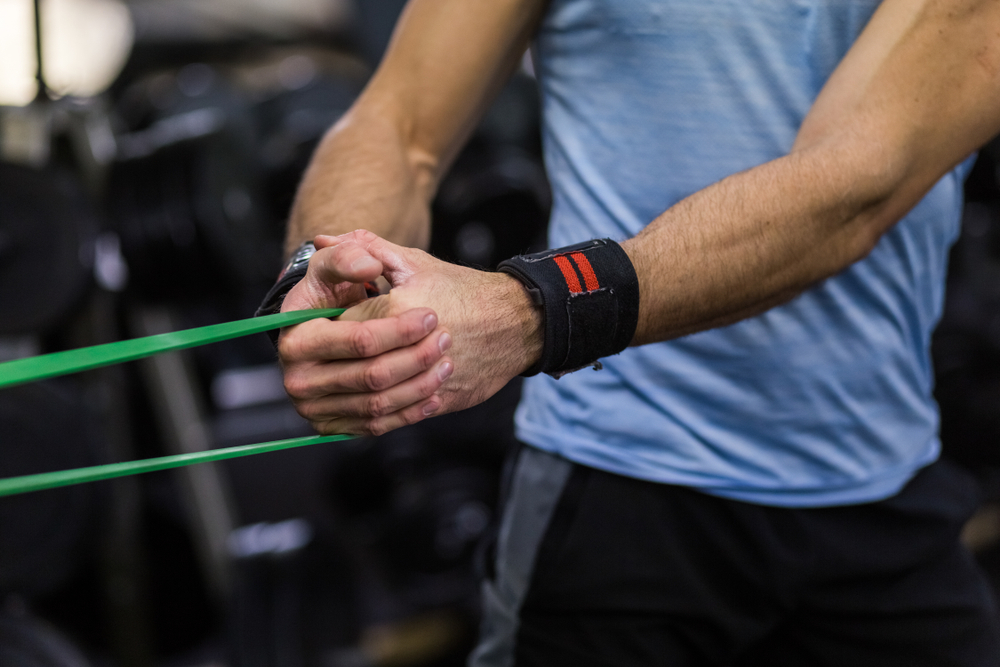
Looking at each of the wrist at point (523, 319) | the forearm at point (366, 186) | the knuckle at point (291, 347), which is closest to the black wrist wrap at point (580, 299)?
the wrist at point (523, 319)

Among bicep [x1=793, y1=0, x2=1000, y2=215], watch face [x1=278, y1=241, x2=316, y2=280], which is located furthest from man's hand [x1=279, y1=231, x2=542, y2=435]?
bicep [x1=793, y1=0, x2=1000, y2=215]

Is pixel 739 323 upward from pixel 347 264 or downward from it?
downward

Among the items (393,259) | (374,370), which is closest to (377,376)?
(374,370)

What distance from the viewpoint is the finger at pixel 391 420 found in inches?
25.5

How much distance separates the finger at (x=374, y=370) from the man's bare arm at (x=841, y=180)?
0.23 metres

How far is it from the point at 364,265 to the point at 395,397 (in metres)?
0.12

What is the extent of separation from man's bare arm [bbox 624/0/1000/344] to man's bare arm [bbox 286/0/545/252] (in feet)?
1.36

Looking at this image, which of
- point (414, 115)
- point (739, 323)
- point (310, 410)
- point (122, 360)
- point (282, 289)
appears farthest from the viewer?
point (414, 115)

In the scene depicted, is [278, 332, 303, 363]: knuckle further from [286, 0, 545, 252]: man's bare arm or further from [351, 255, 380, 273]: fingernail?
[286, 0, 545, 252]: man's bare arm

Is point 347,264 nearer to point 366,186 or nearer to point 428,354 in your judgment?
point 428,354

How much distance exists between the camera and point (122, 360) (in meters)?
0.58

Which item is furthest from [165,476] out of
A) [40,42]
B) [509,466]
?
[509,466]

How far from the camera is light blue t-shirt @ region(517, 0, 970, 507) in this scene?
96 cm

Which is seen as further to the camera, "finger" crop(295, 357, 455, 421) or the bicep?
the bicep
